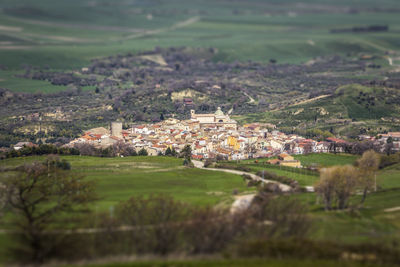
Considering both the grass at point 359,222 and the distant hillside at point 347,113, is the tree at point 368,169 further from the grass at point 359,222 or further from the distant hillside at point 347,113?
the distant hillside at point 347,113

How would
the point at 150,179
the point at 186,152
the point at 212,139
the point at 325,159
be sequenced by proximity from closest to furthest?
the point at 150,179
the point at 325,159
the point at 186,152
the point at 212,139

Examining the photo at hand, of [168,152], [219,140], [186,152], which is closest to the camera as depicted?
[186,152]

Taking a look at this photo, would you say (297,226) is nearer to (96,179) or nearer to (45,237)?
(45,237)

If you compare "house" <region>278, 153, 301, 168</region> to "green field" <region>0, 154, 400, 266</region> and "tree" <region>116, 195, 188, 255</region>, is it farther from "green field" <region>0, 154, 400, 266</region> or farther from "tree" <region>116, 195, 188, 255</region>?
"tree" <region>116, 195, 188, 255</region>

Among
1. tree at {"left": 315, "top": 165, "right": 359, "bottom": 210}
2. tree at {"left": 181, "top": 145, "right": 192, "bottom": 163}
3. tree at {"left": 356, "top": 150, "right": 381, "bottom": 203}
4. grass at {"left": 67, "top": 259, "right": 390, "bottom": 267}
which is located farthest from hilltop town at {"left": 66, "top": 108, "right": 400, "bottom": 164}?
grass at {"left": 67, "top": 259, "right": 390, "bottom": 267}

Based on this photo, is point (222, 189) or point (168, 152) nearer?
point (222, 189)

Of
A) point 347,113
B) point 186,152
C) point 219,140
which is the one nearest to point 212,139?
point 219,140

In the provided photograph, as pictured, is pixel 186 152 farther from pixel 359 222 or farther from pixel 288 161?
pixel 359 222

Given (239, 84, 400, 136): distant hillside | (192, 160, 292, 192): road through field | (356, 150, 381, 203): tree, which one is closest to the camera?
(356, 150, 381, 203): tree
